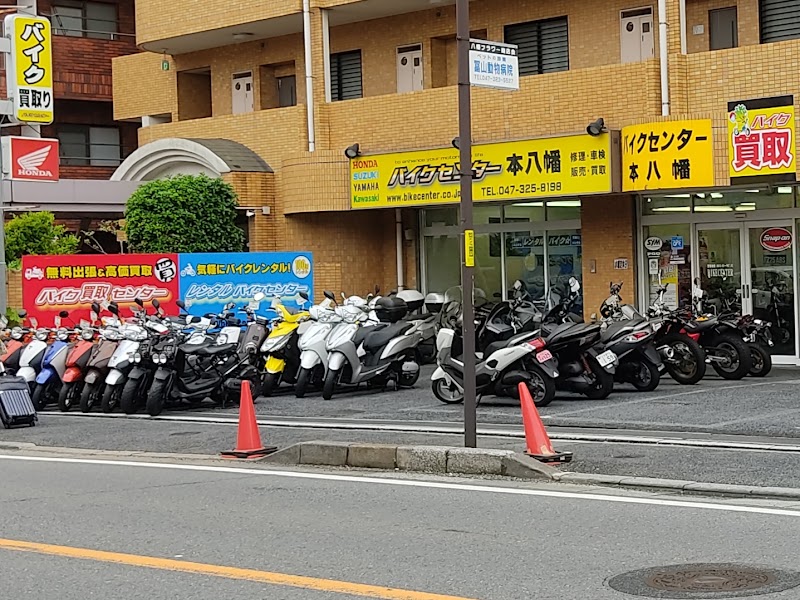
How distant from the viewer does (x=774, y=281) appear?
2161 centimetres

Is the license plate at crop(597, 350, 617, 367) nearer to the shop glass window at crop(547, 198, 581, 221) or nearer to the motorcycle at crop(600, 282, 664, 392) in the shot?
the motorcycle at crop(600, 282, 664, 392)

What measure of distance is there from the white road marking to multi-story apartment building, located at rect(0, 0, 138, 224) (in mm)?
20397

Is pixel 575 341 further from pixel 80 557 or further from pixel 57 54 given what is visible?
pixel 57 54

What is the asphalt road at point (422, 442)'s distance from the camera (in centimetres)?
1124

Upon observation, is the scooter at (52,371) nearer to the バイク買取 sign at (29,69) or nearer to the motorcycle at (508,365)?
the motorcycle at (508,365)

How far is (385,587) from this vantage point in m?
7.41

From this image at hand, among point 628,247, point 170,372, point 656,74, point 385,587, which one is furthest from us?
point 628,247

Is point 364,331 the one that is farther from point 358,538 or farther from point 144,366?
point 358,538

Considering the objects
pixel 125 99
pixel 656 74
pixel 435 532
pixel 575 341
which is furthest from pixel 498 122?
pixel 435 532

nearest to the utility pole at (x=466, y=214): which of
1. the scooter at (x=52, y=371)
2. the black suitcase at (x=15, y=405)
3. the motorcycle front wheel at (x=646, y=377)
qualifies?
the motorcycle front wheel at (x=646, y=377)

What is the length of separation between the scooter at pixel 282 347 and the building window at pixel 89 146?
18290mm

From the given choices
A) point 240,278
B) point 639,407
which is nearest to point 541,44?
point 240,278

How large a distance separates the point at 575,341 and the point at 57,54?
73.7 feet

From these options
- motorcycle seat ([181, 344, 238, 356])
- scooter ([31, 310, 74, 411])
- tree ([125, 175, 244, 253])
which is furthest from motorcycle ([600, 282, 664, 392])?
tree ([125, 175, 244, 253])
